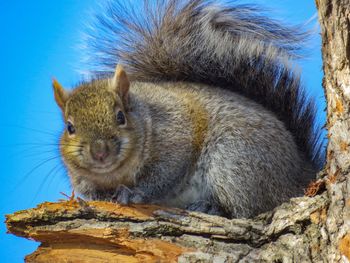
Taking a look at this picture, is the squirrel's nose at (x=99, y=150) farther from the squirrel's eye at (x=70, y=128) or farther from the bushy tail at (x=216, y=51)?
the bushy tail at (x=216, y=51)

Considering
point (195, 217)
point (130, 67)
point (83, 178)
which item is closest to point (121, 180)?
point (83, 178)

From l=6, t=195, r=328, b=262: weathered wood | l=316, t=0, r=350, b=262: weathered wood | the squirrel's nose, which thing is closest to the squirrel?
the squirrel's nose

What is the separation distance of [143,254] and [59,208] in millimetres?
375

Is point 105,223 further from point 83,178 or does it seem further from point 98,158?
point 83,178

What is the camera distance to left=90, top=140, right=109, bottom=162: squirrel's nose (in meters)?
1.93

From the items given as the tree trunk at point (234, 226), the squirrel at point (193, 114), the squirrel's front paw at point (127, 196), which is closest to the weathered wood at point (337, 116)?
the tree trunk at point (234, 226)

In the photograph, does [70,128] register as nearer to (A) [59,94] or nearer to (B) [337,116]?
(A) [59,94]

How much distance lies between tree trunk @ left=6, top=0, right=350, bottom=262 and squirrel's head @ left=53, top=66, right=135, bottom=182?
0.19 meters

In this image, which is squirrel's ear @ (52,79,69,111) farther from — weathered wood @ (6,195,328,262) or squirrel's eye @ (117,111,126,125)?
weathered wood @ (6,195,328,262)

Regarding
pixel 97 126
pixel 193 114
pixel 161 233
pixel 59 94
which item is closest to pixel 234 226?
pixel 161 233

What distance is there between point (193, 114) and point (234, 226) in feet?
2.52

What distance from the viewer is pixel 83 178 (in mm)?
2277

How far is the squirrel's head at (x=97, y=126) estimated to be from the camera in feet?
6.48

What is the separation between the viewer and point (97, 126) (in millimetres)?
1991
